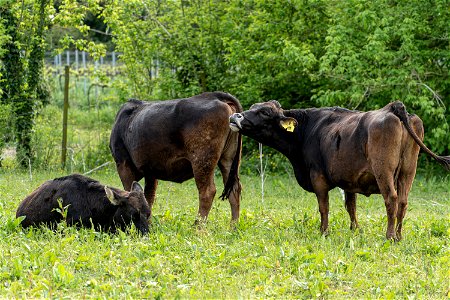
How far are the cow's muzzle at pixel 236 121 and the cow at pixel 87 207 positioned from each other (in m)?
1.51

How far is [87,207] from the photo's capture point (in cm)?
1109

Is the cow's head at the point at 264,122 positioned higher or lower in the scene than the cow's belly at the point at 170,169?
higher

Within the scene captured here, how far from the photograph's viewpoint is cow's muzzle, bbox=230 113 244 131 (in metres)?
11.5

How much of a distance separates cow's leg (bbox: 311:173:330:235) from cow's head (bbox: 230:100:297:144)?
77 cm

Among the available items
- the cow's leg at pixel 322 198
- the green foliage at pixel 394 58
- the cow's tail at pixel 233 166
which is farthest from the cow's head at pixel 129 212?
the green foliage at pixel 394 58

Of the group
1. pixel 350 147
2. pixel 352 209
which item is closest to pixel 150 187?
pixel 352 209

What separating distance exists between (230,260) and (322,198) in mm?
2550

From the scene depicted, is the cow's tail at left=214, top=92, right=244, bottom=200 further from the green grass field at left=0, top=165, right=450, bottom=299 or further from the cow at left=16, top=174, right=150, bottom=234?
the cow at left=16, top=174, right=150, bottom=234

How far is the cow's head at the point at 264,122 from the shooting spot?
11672 millimetres

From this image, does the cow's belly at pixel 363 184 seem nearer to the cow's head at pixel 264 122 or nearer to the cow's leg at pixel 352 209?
the cow's leg at pixel 352 209

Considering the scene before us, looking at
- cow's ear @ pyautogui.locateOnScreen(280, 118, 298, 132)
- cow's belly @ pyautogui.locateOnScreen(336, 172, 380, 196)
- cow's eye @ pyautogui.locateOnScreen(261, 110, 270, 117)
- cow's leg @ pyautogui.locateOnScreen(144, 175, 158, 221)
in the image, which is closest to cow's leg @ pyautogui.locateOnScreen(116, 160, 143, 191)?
cow's leg @ pyautogui.locateOnScreen(144, 175, 158, 221)

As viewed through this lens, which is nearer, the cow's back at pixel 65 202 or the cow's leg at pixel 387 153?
the cow's leg at pixel 387 153

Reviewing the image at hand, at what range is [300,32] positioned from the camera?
20453 mm

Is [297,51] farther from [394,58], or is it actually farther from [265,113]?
[265,113]
